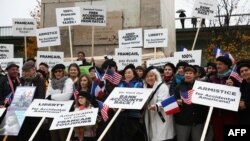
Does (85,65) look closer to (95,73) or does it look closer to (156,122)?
(95,73)

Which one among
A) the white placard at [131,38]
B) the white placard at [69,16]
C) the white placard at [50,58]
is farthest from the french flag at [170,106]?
the white placard at [69,16]

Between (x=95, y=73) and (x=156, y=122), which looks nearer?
(x=156, y=122)

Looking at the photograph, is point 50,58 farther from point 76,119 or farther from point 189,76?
point 189,76

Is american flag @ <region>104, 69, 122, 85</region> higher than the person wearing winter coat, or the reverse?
american flag @ <region>104, 69, 122, 85</region>

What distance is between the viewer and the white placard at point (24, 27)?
14.2 metres

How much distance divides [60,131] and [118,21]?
260 inches

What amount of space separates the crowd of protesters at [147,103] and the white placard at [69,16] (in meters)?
4.05

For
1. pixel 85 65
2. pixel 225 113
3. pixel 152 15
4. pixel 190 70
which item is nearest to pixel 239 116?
pixel 225 113

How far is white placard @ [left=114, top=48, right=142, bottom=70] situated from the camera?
1183 cm

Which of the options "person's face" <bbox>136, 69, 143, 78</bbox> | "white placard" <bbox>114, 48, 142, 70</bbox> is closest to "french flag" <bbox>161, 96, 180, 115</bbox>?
"person's face" <bbox>136, 69, 143, 78</bbox>

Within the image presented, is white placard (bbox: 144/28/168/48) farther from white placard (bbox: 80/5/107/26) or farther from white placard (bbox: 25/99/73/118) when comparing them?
white placard (bbox: 25/99/73/118)

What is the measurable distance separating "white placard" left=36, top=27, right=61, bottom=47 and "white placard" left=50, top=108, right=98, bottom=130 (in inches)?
214

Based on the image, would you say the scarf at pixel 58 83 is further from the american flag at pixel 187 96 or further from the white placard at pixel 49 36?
the white placard at pixel 49 36

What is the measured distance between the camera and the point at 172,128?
817cm
